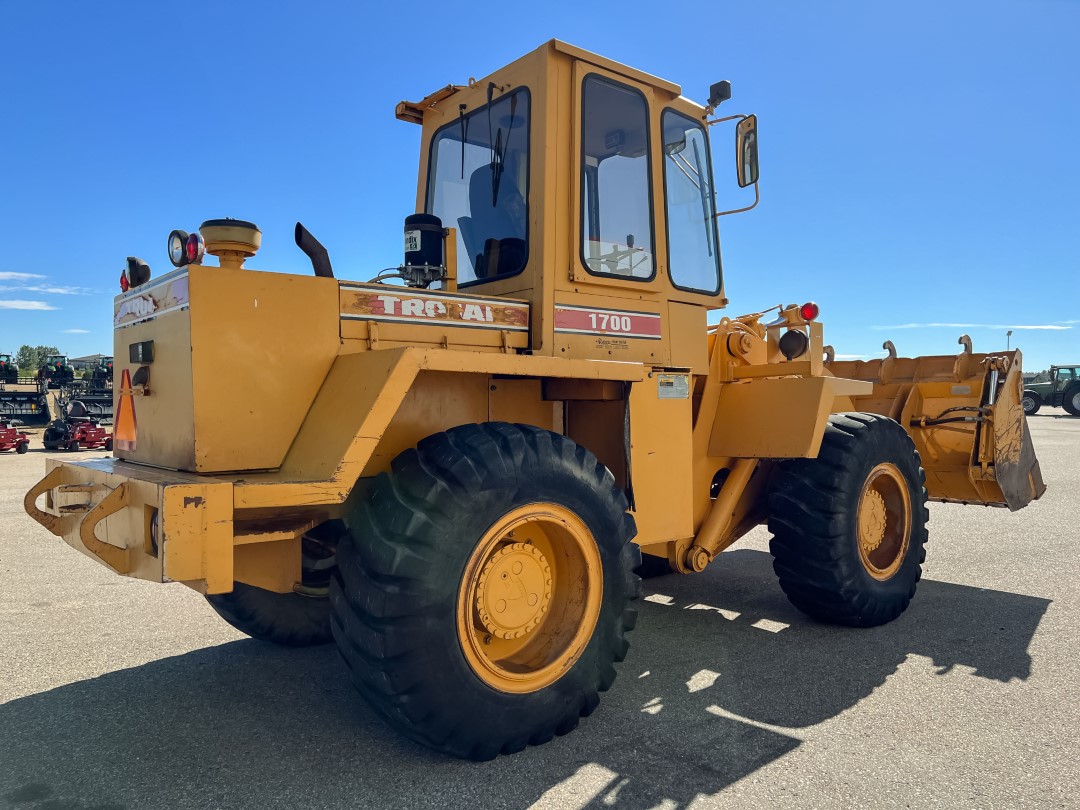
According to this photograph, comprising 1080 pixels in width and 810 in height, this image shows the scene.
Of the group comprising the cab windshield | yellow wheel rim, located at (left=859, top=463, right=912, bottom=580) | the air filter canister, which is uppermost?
the cab windshield

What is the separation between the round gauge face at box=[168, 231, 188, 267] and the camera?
10.5ft

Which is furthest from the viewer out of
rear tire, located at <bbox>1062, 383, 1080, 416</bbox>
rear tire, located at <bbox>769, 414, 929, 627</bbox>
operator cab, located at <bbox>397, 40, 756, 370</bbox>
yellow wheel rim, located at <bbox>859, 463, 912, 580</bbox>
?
rear tire, located at <bbox>1062, 383, 1080, 416</bbox>

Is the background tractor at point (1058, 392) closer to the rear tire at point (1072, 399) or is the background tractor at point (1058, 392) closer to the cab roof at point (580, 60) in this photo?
the rear tire at point (1072, 399)

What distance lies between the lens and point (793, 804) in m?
2.78

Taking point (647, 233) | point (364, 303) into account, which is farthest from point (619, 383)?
point (364, 303)

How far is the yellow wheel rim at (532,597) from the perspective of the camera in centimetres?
313

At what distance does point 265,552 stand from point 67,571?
4.35 meters

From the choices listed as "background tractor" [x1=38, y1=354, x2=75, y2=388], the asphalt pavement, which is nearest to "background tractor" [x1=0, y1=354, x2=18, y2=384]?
"background tractor" [x1=38, y1=354, x2=75, y2=388]

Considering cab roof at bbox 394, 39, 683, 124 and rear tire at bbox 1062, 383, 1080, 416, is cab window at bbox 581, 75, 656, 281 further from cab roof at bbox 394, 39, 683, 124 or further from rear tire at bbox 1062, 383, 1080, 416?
rear tire at bbox 1062, 383, 1080, 416

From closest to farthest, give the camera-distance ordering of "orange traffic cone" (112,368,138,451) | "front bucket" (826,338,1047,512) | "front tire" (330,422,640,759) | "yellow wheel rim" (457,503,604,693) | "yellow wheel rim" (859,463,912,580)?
"front tire" (330,422,640,759), "yellow wheel rim" (457,503,604,693), "orange traffic cone" (112,368,138,451), "yellow wheel rim" (859,463,912,580), "front bucket" (826,338,1047,512)

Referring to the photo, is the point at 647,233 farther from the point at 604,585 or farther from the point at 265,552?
the point at 265,552

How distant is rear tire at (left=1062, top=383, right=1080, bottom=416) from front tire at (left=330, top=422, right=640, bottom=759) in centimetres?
3397

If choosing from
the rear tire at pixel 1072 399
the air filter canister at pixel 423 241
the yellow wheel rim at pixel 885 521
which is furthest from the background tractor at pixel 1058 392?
the air filter canister at pixel 423 241

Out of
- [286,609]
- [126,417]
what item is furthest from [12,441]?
[126,417]
